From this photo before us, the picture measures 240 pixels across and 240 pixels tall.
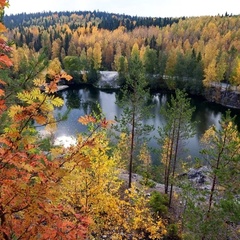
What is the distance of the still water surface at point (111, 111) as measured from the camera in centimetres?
3831

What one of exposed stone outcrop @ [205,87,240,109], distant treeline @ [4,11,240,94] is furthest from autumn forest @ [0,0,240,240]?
distant treeline @ [4,11,240,94]

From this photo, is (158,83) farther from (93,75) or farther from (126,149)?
(126,149)

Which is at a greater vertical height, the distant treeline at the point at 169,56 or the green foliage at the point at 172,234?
the green foliage at the point at 172,234

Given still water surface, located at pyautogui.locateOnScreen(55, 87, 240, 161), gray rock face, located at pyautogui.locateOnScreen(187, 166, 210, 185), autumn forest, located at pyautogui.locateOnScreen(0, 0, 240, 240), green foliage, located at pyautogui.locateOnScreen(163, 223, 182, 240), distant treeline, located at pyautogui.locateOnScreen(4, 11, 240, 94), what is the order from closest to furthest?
autumn forest, located at pyautogui.locateOnScreen(0, 0, 240, 240)
green foliage, located at pyautogui.locateOnScreen(163, 223, 182, 240)
gray rock face, located at pyautogui.locateOnScreen(187, 166, 210, 185)
still water surface, located at pyautogui.locateOnScreen(55, 87, 240, 161)
distant treeline, located at pyautogui.locateOnScreen(4, 11, 240, 94)

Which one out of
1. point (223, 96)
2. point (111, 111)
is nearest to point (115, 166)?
point (111, 111)

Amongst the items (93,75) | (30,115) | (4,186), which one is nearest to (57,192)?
(4,186)

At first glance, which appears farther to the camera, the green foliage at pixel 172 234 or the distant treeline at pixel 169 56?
the distant treeline at pixel 169 56

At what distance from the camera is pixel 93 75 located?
227ft

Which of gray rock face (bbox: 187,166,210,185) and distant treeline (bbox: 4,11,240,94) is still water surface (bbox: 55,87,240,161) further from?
gray rock face (bbox: 187,166,210,185)

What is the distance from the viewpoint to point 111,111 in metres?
48.5

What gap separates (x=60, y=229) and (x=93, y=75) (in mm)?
66949

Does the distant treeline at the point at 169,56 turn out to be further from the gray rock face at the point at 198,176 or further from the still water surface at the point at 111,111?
the gray rock face at the point at 198,176

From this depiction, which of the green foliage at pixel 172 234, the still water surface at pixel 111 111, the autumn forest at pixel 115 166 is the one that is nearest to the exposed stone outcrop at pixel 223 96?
the autumn forest at pixel 115 166

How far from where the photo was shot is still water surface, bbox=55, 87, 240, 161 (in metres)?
38.3
